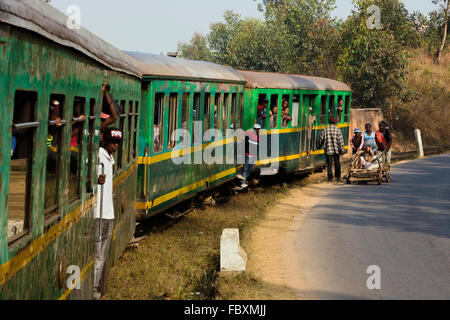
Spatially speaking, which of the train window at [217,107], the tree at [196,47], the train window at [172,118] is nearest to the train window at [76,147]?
the train window at [172,118]

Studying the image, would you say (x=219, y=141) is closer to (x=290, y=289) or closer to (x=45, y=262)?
(x=290, y=289)

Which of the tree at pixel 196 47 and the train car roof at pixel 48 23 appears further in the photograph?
the tree at pixel 196 47

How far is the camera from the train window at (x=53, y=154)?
16.1ft

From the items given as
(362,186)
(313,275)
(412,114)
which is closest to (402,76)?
(412,114)

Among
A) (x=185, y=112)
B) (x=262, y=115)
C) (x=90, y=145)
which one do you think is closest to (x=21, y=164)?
(x=90, y=145)

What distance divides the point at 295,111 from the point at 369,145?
83.7 inches

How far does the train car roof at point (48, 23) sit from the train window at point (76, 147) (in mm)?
417

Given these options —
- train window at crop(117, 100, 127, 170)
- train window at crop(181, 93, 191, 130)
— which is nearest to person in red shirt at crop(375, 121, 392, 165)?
train window at crop(181, 93, 191, 130)

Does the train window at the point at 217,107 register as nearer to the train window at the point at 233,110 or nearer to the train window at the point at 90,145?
the train window at the point at 233,110

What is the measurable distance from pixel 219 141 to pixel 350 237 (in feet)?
13.7

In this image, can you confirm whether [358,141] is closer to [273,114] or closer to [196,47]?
[273,114]

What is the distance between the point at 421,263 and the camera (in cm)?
1009

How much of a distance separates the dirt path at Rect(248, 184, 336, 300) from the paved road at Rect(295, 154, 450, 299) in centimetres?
15

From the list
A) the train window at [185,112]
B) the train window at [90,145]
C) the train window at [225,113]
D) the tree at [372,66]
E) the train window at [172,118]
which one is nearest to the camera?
the train window at [90,145]
